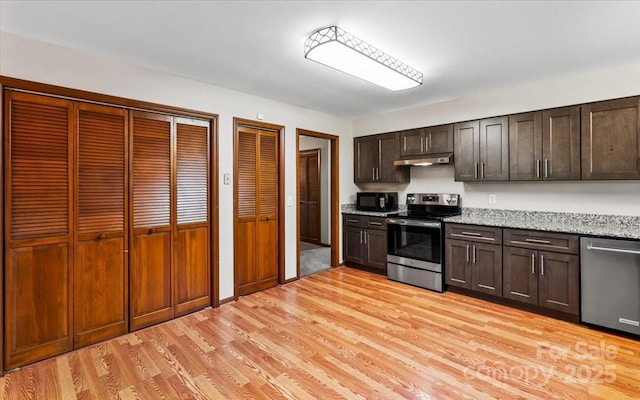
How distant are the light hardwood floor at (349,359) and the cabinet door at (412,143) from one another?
6.97 feet

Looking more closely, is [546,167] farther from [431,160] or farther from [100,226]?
[100,226]

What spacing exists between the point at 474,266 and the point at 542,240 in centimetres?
73

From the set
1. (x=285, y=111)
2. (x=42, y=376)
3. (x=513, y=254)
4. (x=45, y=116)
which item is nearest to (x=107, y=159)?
(x=45, y=116)

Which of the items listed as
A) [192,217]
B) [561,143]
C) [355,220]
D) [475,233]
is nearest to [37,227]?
[192,217]

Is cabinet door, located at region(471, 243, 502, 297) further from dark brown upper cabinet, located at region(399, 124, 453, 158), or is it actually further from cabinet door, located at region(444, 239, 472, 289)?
dark brown upper cabinet, located at region(399, 124, 453, 158)

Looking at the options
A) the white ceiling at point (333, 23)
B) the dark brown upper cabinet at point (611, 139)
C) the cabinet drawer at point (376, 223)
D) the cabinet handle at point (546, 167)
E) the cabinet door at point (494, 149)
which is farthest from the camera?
the cabinet drawer at point (376, 223)

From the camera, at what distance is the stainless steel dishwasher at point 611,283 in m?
2.59

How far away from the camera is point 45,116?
93.0 inches

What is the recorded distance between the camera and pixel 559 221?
3.42 m

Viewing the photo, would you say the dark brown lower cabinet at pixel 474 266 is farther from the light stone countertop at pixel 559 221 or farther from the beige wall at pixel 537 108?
the beige wall at pixel 537 108

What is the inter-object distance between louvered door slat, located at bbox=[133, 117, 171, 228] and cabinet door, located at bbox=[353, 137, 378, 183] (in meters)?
2.98

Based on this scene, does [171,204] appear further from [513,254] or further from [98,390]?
[513,254]

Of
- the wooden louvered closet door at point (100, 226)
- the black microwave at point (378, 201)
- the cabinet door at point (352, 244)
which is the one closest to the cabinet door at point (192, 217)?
the wooden louvered closet door at point (100, 226)

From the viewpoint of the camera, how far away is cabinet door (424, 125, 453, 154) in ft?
13.3
